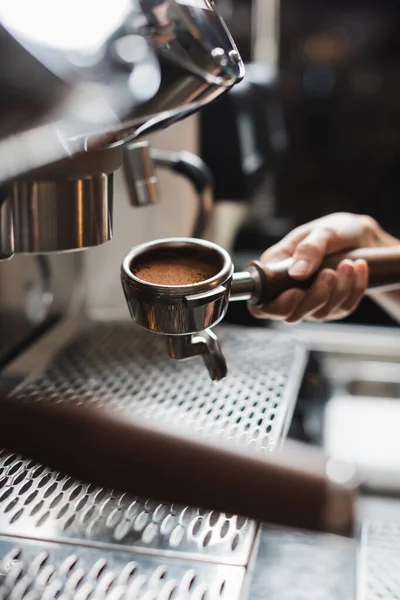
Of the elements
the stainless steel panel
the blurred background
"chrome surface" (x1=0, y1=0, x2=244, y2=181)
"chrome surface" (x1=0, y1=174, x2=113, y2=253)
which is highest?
"chrome surface" (x1=0, y1=0, x2=244, y2=181)

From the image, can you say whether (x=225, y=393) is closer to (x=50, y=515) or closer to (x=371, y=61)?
(x=50, y=515)

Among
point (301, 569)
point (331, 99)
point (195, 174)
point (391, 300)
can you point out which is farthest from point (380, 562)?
point (331, 99)

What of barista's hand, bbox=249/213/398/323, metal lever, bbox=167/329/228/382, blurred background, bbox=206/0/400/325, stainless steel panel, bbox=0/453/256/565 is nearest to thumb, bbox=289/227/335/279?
barista's hand, bbox=249/213/398/323

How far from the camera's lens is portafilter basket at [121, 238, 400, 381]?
1.60 ft

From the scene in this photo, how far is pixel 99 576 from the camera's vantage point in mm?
494

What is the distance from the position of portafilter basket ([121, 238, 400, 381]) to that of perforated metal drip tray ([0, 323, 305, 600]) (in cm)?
9

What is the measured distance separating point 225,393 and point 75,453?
48 centimetres

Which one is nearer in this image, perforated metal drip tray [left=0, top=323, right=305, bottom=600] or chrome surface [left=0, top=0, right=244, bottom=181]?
chrome surface [left=0, top=0, right=244, bottom=181]

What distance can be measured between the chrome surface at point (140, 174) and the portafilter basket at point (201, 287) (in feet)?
0.50

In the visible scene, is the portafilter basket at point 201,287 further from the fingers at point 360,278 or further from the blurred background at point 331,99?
the blurred background at point 331,99

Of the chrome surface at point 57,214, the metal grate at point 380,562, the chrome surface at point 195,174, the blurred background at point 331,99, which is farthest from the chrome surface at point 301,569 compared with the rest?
the blurred background at point 331,99

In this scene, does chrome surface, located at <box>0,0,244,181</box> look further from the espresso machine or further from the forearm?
the forearm

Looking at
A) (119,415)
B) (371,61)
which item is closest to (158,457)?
(119,415)

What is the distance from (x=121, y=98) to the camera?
1.36ft
